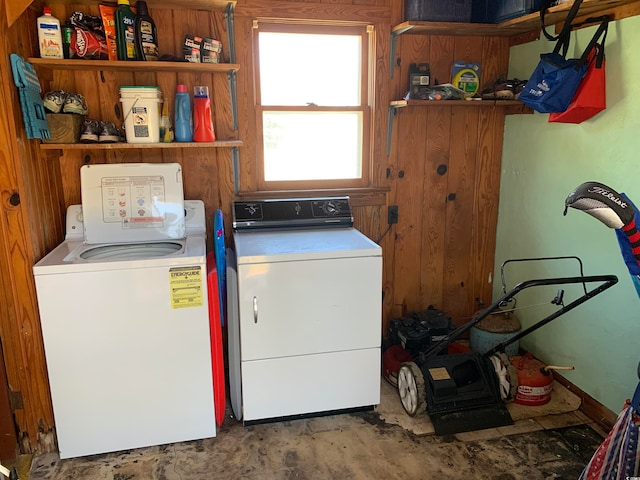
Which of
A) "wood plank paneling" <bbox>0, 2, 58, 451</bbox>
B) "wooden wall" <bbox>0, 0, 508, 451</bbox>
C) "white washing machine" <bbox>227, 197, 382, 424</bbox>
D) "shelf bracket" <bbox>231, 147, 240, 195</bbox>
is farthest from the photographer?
"shelf bracket" <bbox>231, 147, 240, 195</bbox>

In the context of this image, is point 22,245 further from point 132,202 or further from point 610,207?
point 610,207

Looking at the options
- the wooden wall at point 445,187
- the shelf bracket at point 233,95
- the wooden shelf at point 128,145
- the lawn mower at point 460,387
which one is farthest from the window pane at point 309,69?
the lawn mower at point 460,387

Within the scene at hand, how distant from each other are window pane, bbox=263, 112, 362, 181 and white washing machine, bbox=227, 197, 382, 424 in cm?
51

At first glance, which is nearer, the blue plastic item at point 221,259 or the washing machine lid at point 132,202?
the blue plastic item at point 221,259

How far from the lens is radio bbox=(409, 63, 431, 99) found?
8.58 ft

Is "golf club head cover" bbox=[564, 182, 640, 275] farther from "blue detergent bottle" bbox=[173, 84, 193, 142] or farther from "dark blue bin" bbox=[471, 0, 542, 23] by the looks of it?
"blue detergent bottle" bbox=[173, 84, 193, 142]

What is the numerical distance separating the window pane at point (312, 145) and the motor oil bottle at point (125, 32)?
760 mm

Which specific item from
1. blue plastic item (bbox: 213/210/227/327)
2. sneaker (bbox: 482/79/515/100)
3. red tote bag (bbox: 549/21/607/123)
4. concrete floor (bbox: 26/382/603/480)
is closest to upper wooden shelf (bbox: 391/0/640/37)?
red tote bag (bbox: 549/21/607/123)

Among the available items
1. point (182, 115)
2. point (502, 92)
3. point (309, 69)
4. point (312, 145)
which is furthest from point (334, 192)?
point (502, 92)

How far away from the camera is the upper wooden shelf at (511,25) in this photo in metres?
2.09

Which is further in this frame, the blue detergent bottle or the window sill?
the window sill

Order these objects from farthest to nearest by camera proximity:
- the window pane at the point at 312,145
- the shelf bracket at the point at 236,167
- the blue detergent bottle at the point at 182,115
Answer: the window pane at the point at 312,145 → the shelf bracket at the point at 236,167 → the blue detergent bottle at the point at 182,115

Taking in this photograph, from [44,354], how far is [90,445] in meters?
0.45

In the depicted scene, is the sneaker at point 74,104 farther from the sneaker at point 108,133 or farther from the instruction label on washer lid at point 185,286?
the instruction label on washer lid at point 185,286
